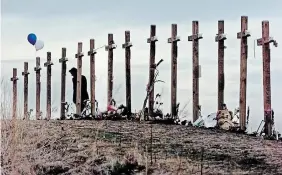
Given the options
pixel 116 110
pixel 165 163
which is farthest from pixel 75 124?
pixel 165 163

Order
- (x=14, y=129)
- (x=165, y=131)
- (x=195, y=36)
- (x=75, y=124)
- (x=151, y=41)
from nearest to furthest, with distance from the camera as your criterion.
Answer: (x=14, y=129) → (x=165, y=131) → (x=75, y=124) → (x=195, y=36) → (x=151, y=41)

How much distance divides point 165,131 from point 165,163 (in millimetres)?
4123

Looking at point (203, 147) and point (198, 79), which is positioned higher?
A: point (198, 79)

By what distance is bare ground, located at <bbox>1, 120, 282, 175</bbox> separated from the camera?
9.16m

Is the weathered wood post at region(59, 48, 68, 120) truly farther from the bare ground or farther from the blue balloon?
the bare ground

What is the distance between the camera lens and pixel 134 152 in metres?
10.0

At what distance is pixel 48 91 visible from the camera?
28.4 m

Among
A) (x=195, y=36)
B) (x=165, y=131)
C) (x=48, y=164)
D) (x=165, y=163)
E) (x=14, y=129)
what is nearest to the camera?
(x=165, y=163)

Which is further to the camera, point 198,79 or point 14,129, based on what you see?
point 198,79

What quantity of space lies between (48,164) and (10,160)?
0.75 meters

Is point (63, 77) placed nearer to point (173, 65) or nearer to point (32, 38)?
point (32, 38)

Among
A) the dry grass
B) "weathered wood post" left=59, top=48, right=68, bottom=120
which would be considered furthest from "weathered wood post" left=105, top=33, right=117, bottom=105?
the dry grass

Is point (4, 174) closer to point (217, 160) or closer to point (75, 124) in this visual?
point (217, 160)

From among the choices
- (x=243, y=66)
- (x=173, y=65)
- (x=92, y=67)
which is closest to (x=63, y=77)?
(x=92, y=67)
